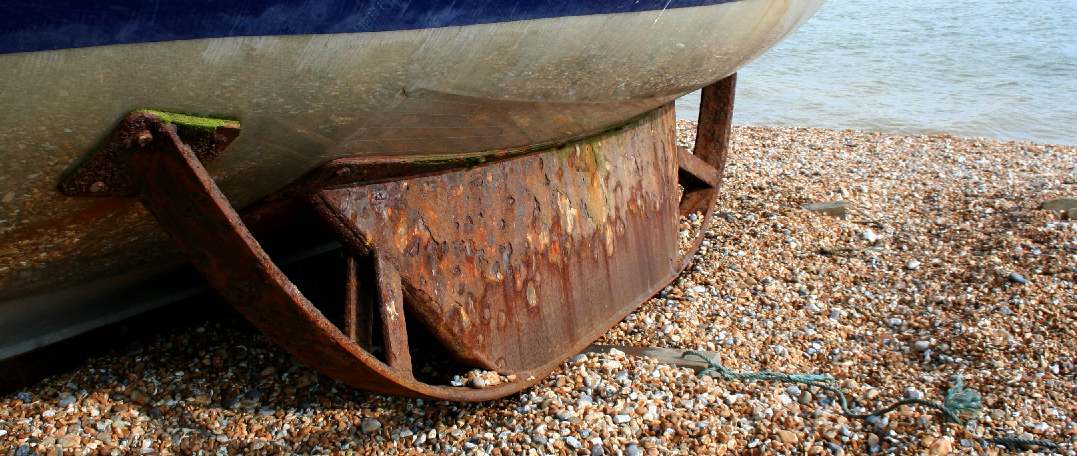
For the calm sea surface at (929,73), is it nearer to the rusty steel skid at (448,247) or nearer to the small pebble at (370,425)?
the rusty steel skid at (448,247)

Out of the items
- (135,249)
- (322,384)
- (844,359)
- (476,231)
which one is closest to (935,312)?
(844,359)

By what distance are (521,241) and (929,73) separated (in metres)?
11.9

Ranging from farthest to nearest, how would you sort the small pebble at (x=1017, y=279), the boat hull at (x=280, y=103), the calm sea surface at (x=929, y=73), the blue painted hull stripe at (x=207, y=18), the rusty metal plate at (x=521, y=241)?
the calm sea surface at (x=929, y=73)
the small pebble at (x=1017, y=279)
the rusty metal plate at (x=521, y=241)
the boat hull at (x=280, y=103)
the blue painted hull stripe at (x=207, y=18)

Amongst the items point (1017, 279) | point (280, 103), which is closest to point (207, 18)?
point (280, 103)

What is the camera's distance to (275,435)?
7.22ft

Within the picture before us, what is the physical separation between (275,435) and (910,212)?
3380mm

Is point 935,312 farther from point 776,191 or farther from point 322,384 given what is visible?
point 322,384

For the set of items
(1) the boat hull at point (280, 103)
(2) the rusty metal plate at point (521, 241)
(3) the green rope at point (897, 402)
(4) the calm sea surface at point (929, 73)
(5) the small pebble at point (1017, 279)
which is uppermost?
(1) the boat hull at point (280, 103)

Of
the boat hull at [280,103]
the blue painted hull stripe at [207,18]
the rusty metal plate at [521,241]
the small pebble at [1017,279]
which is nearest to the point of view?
the blue painted hull stripe at [207,18]

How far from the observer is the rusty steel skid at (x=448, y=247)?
175cm

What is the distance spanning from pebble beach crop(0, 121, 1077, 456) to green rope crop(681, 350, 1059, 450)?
A: 26 mm

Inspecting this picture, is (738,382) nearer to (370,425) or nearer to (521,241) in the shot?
(521,241)

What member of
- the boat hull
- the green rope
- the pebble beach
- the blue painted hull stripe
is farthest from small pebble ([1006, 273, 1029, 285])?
the blue painted hull stripe

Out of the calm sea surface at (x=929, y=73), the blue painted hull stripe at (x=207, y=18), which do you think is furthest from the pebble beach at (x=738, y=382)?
the calm sea surface at (x=929, y=73)
